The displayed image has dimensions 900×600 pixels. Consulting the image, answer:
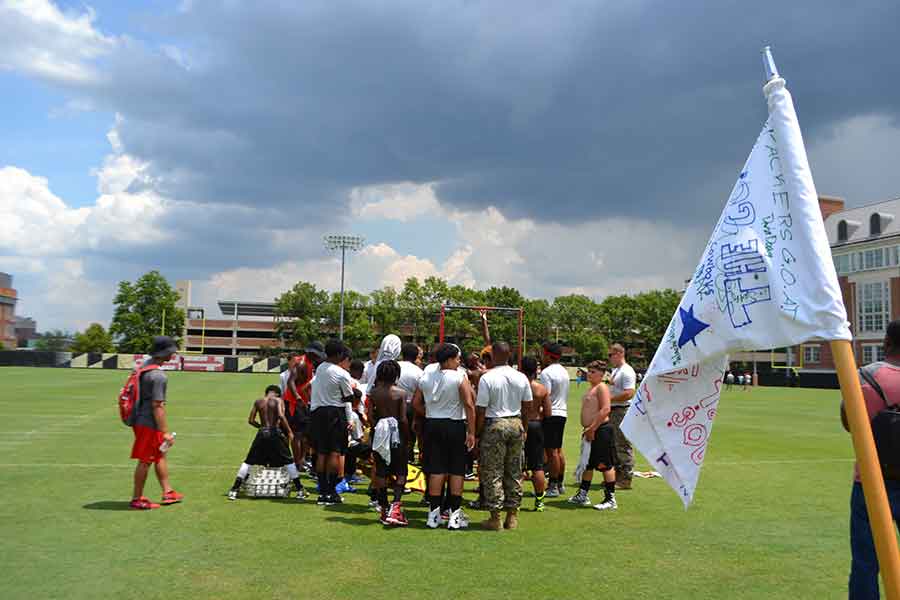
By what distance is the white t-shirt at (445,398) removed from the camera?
8.26 meters

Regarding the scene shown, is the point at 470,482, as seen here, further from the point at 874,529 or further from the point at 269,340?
the point at 269,340

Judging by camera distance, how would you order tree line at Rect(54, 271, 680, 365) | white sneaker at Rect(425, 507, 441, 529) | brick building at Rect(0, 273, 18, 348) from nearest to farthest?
white sneaker at Rect(425, 507, 441, 529) < tree line at Rect(54, 271, 680, 365) < brick building at Rect(0, 273, 18, 348)

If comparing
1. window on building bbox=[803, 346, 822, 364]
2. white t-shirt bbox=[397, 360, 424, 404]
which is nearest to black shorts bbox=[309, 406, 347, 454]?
white t-shirt bbox=[397, 360, 424, 404]

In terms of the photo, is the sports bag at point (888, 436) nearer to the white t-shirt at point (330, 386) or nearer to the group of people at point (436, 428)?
the group of people at point (436, 428)

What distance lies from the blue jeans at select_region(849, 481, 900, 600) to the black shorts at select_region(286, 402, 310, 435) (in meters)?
8.09

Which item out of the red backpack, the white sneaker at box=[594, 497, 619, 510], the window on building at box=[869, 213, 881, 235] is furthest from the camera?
the window on building at box=[869, 213, 881, 235]

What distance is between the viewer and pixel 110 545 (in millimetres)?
6828

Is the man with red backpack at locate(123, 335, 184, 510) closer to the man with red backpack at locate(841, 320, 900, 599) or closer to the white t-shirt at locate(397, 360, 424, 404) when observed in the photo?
the white t-shirt at locate(397, 360, 424, 404)

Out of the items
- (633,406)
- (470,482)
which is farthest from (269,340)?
(633,406)

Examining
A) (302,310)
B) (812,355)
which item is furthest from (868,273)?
(302,310)

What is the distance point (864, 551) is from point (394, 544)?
438 cm

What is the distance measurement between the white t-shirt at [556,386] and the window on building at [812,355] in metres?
76.0

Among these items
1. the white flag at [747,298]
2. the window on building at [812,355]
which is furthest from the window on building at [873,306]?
the white flag at [747,298]

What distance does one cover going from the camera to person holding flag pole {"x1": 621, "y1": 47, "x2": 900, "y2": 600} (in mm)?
2959
